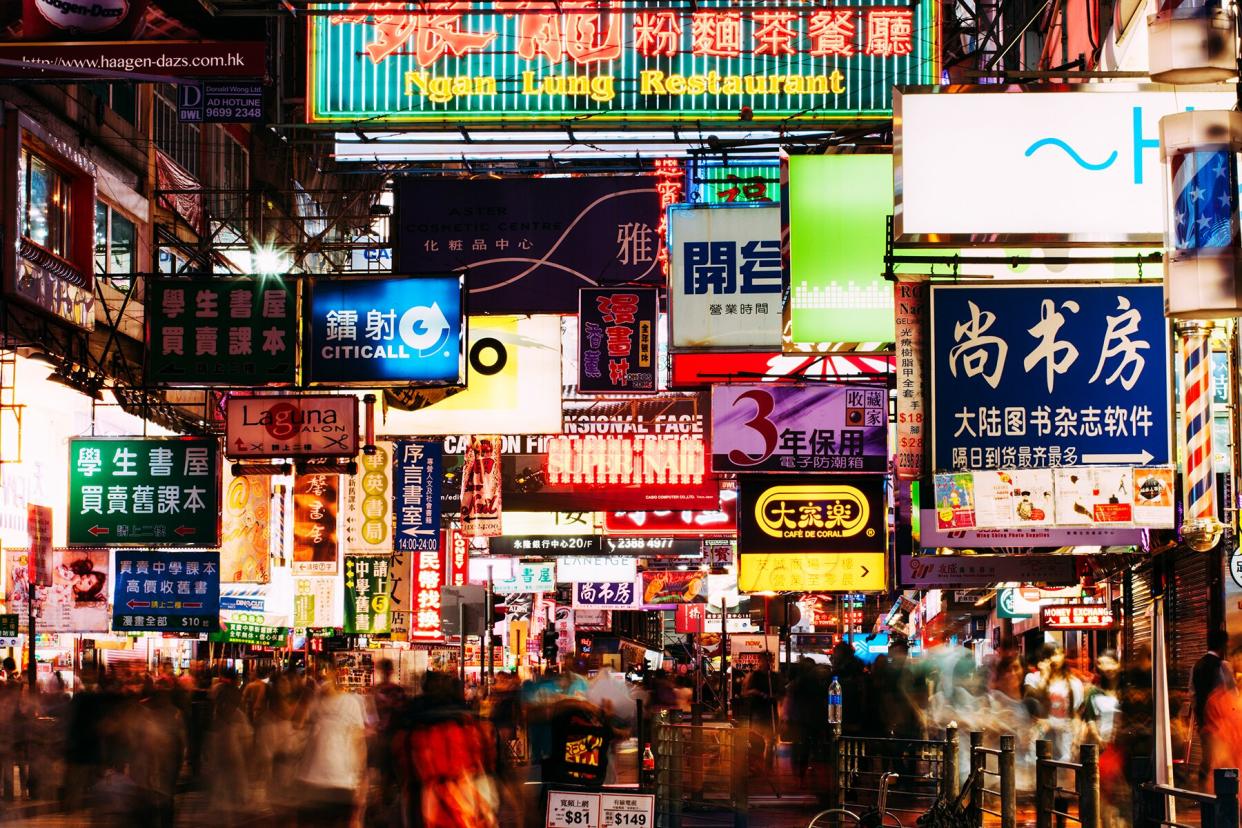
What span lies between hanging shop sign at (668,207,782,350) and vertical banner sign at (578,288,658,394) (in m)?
0.82

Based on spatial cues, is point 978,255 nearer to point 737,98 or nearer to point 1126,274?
point 1126,274

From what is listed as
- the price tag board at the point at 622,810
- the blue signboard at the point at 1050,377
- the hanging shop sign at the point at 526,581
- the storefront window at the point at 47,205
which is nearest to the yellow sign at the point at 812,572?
the blue signboard at the point at 1050,377

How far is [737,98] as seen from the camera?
15539 mm

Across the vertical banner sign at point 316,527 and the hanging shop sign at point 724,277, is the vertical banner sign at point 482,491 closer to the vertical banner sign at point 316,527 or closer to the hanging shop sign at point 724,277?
the vertical banner sign at point 316,527

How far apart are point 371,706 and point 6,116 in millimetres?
9108

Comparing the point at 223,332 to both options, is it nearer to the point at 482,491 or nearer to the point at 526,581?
the point at 482,491

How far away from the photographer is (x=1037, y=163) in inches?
419

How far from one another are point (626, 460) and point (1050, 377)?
45.2 feet

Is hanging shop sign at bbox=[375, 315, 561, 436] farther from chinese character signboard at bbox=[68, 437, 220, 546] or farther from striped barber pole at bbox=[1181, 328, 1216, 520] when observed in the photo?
striped barber pole at bbox=[1181, 328, 1216, 520]

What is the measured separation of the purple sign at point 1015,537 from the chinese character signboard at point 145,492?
1144 cm

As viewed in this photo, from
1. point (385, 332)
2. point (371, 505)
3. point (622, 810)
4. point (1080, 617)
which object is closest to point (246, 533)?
point (371, 505)

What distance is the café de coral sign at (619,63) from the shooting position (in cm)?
1552

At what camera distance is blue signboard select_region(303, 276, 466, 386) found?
17.8 m

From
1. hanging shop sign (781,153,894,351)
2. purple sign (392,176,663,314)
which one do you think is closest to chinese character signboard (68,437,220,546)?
purple sign (392,176,663,314)
